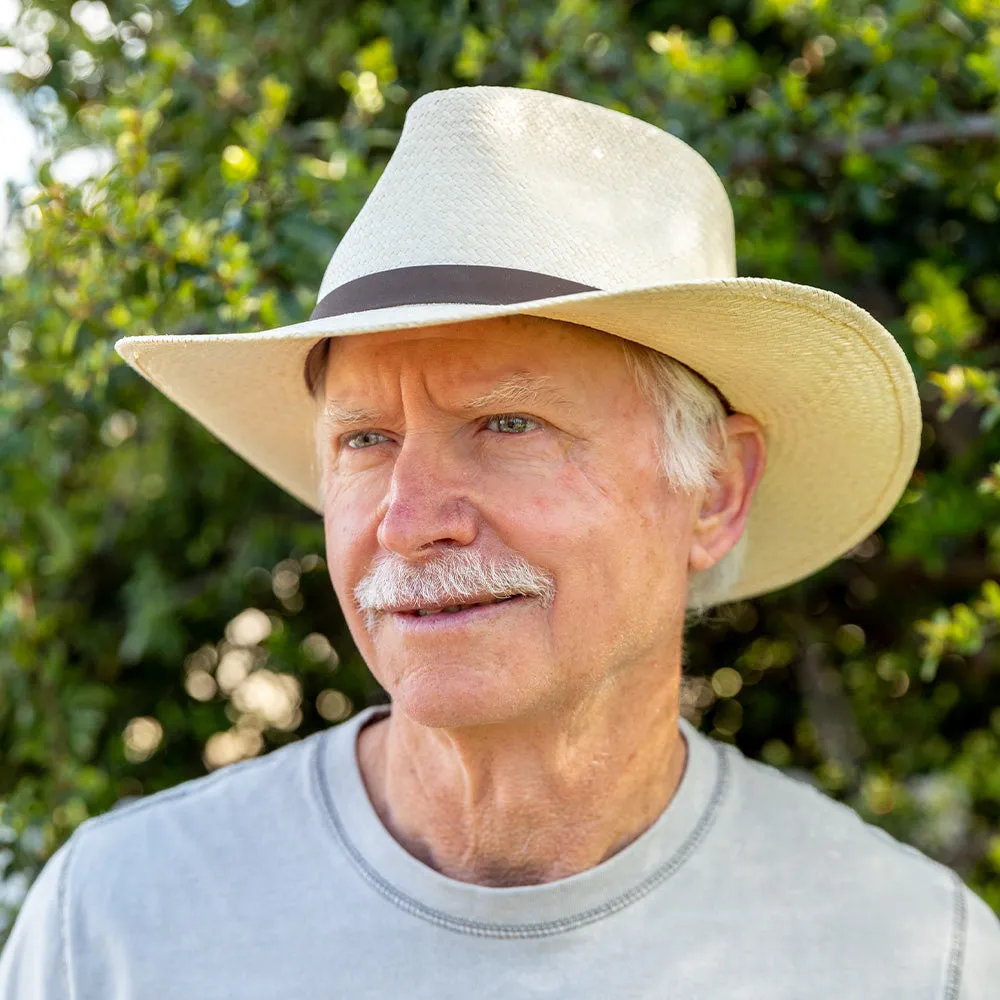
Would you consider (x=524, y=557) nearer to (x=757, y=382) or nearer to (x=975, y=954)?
(x=757, y=382)

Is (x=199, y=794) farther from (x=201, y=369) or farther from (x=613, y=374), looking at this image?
(x=613, y=374)

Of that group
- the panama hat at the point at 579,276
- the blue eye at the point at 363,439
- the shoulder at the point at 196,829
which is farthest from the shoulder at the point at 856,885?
the blue eye at the point at 363,439

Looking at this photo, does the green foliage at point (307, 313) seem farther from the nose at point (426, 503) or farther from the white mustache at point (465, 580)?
the white mustache at point (465, 580)

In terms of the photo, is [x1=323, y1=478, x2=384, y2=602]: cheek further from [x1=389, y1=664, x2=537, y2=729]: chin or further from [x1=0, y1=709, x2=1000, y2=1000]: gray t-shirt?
[x1=0, y1=709, x2=1000, y2=1000]: gray t-shirt

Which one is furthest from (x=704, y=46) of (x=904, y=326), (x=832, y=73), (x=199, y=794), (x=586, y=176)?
(x=199, y=794)

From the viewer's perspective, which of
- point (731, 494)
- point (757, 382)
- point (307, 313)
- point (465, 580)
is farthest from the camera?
point (307, 313)

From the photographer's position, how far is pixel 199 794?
2.26 metres

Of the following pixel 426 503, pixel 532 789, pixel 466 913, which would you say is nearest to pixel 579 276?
pixel 426 503

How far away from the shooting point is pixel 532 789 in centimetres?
204

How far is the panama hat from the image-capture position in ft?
5.92

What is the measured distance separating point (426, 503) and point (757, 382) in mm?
649

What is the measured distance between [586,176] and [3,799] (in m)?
2.09

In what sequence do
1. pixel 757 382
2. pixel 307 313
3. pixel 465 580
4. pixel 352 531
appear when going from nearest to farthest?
pixel 465 580
pixel 352 531
pixel 757 382
pixel 307 313

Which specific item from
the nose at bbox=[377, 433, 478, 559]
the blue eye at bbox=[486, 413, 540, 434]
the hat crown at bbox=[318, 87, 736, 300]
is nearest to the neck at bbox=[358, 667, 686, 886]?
the nose at bbox=[377, 433, 478, 559]
